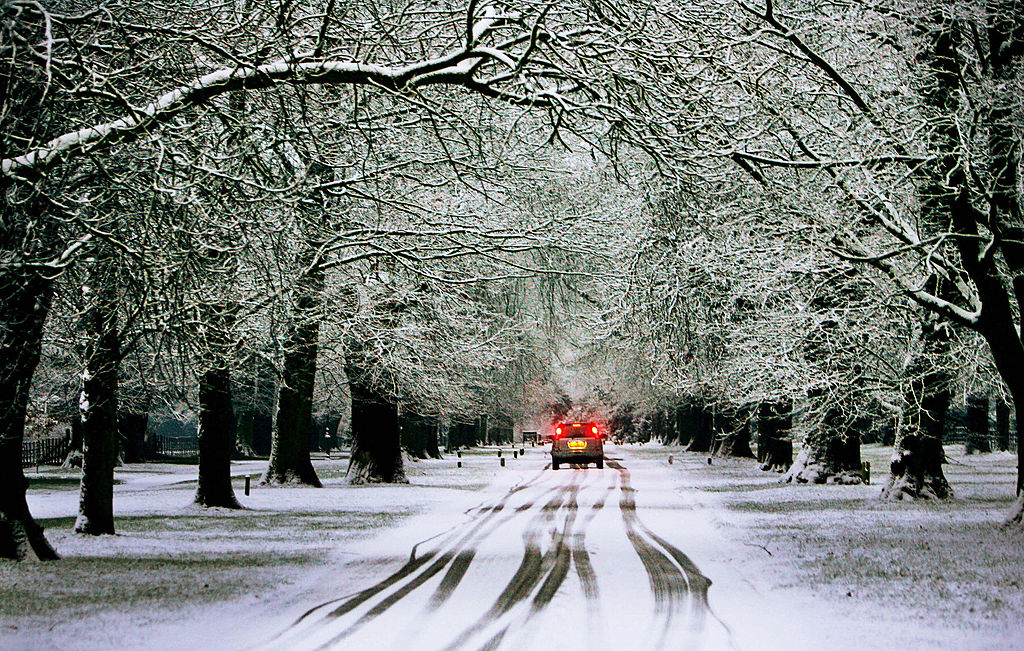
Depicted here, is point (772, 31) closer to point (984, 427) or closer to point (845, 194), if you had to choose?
point (845, 194)

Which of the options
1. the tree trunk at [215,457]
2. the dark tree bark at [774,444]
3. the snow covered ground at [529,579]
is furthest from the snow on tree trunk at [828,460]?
the tree trunk at [215,457]

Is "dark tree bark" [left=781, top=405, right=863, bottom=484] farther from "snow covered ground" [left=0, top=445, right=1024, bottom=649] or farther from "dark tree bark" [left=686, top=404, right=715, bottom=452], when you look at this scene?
"dark tree bark" [left=686, top=404, right=715, bottom=452]

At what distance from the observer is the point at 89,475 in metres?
14.6

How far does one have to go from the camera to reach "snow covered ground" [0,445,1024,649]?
308 inches

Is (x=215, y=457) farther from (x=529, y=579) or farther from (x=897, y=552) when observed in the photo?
(x=897, y=552)

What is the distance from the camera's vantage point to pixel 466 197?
22875mm

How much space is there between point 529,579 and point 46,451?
39.8 meters

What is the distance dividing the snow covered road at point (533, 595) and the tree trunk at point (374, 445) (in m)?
11.5

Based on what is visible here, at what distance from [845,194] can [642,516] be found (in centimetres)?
687

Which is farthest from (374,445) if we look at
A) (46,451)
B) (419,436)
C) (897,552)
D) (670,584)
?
(419,436)

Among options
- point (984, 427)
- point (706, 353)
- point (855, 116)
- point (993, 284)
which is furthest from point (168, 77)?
point (984, 427)

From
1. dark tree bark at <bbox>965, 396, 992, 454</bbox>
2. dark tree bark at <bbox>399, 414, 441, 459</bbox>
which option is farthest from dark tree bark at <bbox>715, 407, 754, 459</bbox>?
dark tree bark at <bbox>399, 414, 441, 459</bbox>

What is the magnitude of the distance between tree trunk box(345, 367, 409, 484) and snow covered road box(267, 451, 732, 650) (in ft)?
37.8

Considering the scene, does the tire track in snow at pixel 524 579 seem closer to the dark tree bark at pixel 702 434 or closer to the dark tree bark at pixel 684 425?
the dark tree bark at pixel 702 434
